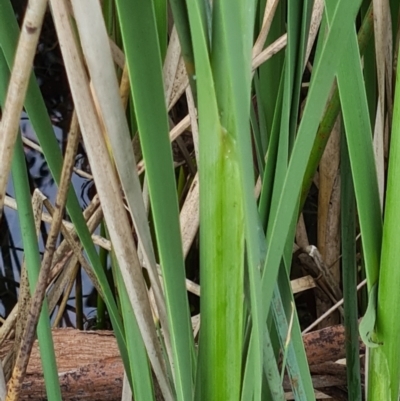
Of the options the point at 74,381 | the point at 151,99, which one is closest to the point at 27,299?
the point at 74,381

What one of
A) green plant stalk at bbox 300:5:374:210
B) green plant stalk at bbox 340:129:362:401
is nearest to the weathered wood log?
green plant stalk at bbox 340:129:362:401

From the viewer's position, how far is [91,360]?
66 centimetres

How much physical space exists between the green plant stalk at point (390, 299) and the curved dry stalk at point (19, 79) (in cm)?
17

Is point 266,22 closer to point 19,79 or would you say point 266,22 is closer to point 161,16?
point 161,16

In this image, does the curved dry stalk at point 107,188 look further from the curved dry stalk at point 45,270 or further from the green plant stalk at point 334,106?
the green plant stalk at point 334,106

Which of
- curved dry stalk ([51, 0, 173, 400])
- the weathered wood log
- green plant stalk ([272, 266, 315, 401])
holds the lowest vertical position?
the weathered wood log

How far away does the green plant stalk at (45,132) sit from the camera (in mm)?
301

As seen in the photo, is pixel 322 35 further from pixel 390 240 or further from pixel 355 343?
pixel 355 343

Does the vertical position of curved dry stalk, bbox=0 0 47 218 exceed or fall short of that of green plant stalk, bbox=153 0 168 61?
it falls short

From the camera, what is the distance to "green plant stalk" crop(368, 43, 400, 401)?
0.33 m

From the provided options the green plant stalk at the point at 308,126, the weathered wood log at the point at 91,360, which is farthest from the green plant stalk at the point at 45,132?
the weathered wood log at the point at 91,360

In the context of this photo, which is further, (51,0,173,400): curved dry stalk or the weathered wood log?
the weathered wood log

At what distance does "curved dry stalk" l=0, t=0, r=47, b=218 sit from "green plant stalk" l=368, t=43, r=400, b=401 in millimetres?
171

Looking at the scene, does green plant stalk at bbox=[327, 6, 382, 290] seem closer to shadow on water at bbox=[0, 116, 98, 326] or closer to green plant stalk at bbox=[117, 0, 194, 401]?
green plant stalk at bbox=[117, 0, 194, 401]
